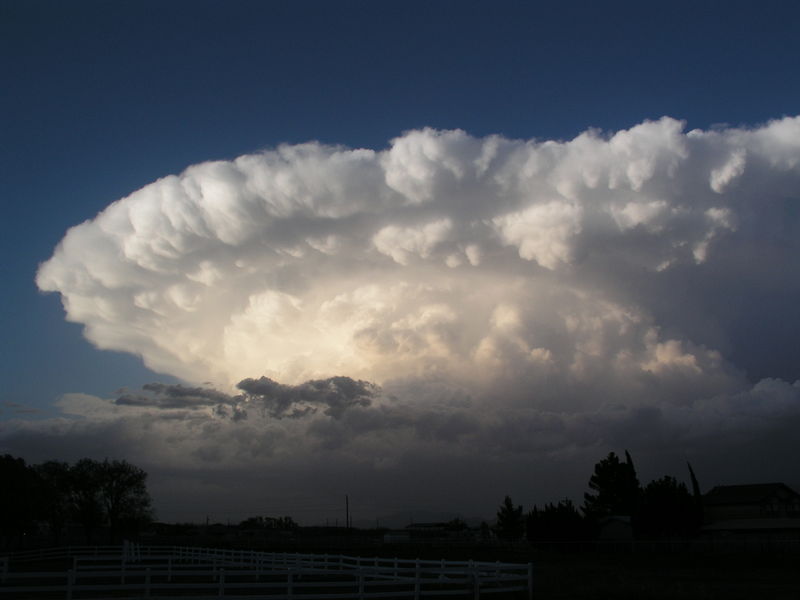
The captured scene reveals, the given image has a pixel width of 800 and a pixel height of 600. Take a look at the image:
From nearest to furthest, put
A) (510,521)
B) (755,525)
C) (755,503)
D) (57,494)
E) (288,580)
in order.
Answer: (288,580)
(755,525)
(755,503)
(57,494)
(510,521)

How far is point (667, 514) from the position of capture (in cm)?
7450

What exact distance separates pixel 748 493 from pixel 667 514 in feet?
51.1

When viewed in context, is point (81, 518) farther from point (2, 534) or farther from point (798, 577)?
point (798, 577)

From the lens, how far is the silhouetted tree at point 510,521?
417 ft

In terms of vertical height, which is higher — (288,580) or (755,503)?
(288,580)

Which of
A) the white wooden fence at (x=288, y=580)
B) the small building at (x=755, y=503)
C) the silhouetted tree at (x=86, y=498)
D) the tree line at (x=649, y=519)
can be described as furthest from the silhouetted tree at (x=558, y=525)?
the silhouetted tree at (x=86, y=498)

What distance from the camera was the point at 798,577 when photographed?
3794cm

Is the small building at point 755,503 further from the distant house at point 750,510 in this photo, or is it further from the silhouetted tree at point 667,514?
the silhouetted tree at point 667,514

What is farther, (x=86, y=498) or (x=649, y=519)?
(x=86, y=498)

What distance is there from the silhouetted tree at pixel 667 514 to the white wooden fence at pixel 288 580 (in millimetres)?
48411

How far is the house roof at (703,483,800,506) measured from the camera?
3209 inches

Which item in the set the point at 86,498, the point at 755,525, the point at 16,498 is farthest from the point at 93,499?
the point at 755,525

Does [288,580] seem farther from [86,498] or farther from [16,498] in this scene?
[86,498]

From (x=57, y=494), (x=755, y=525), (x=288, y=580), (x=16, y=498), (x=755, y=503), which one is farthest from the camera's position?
(x=57, y=494)
